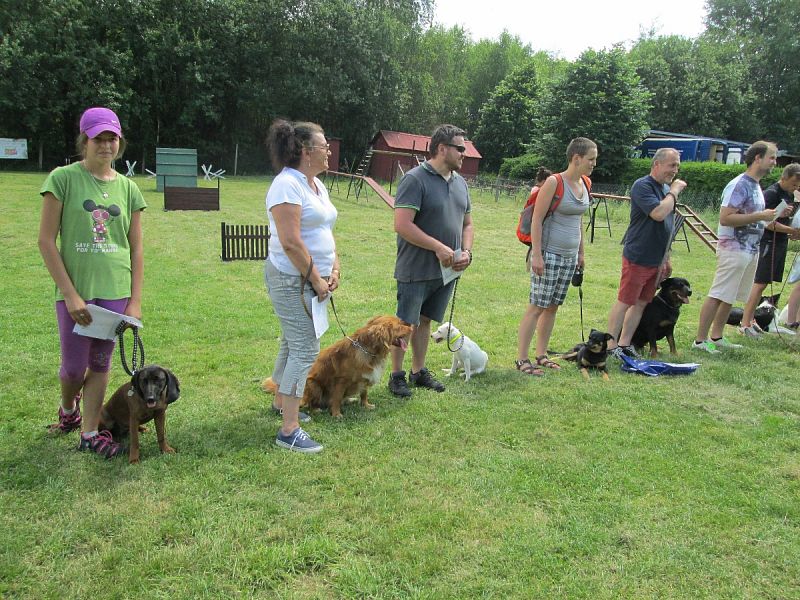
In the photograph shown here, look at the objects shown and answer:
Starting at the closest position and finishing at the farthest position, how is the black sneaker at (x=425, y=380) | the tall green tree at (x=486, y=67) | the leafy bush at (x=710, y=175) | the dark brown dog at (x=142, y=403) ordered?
the dark brown dog at (x=142, y=403) < the black sneaker at (x=425, y=380) < the leafy bush at (x=710, y=175) < the tall green tree at (x=486, y=67)

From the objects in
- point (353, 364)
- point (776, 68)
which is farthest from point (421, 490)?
point (776, 68)

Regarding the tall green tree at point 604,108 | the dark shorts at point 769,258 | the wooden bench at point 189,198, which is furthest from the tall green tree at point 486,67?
the dark shorts at point 769,258

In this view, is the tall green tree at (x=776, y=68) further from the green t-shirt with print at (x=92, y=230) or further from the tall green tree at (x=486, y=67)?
the green t-shirt with print at (x=92, y=230)

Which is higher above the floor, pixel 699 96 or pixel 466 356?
pixel 699 96

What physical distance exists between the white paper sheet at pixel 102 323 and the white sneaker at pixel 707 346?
5782mm

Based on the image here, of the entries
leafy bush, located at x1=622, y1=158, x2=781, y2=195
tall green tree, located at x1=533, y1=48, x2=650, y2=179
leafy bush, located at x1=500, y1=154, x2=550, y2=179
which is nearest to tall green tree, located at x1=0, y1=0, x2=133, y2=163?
leafy bush, located at x1=500, y1=154, x2=550, y2=179

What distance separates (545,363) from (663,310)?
1488 millimetres

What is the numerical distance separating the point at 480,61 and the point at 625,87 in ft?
82.7

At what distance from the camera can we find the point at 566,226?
515 cm

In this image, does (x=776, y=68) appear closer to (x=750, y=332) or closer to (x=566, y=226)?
(x=750, y=332)

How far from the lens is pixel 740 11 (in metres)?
48.0

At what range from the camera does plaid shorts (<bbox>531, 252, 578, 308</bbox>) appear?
5.21 meters

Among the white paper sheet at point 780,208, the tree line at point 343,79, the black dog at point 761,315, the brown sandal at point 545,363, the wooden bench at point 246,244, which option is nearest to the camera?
the brown sandal at point 545,363

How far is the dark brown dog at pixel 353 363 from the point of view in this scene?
164 inches
